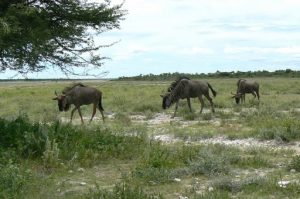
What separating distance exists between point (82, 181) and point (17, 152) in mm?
2048

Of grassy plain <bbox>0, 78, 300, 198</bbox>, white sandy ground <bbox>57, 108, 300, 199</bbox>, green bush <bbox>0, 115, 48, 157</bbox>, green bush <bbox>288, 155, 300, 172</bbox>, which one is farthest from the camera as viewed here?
green bush <bbox>0, 115, 48, 157</bbox>

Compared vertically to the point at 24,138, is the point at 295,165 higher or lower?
lower

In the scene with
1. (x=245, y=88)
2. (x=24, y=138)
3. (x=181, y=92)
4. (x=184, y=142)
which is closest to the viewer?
(x=24, y=138)

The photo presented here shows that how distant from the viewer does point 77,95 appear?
22.0 meters

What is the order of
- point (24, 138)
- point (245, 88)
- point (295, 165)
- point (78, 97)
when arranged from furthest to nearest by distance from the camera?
point (245, 88) < point (78, 97) < point (24, 138) < point (295, 165)

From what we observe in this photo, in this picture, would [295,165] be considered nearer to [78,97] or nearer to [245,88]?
[78,97]

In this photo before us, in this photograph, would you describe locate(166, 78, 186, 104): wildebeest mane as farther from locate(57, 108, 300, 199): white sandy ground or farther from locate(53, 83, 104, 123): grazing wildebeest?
locate(53, 83, 104, 123): grazing wildebeest

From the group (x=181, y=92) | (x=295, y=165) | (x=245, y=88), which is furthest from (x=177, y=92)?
(x=295, y=165)

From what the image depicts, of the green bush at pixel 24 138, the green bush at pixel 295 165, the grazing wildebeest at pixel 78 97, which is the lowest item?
the green bush at pixel 295 165

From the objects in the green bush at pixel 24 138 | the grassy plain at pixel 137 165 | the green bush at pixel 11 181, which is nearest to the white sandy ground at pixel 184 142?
the grassy plain at pixel 137 165

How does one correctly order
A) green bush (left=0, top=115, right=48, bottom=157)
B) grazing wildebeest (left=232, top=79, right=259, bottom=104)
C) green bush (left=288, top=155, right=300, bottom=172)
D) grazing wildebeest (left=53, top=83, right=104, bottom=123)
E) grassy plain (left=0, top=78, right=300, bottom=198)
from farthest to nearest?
grazing wildebeest (left=232, top=79, right=259, bottom=104) < grazing wildebeest (left=53, top=83, right=104, bottom=123) < green bush (left=0, top=115, right=48, bottom=157) < green bush (left=288, top=155, right=300, bottom=172) < grassy plain (left=0, top=78, right=300, bottom=198)

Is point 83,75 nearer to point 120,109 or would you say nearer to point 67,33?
point 67,33

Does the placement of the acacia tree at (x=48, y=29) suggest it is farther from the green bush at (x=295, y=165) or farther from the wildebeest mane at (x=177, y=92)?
the wildebeest mane at (x=177, y=92)

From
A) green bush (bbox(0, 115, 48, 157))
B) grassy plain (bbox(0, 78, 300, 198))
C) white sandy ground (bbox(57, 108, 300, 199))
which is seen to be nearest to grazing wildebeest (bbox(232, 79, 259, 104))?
white sandy ground (bbox(57, 108, 300, 199))
